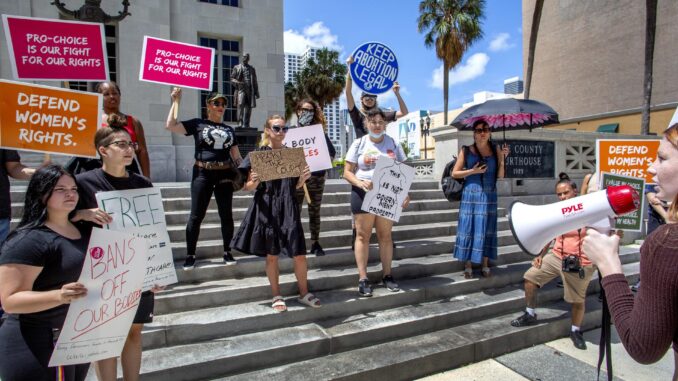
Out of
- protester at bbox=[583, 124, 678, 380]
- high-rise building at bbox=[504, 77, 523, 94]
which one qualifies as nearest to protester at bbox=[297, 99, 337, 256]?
protester at bbox=[583, 124, 678, 380]

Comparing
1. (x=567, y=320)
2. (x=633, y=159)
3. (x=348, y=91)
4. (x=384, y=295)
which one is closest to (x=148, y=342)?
(x=384, y=295)

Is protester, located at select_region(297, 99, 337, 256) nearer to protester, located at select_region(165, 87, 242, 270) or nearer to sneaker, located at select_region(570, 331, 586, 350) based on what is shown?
protester, located at select_region(165, 87, 242, 270)

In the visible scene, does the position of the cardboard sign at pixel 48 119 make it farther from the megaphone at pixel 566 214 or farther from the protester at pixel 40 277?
the megaphone at pixel 566 214

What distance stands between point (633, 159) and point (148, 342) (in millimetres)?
6382

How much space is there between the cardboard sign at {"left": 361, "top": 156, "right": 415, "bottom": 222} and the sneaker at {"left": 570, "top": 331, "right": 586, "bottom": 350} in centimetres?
221

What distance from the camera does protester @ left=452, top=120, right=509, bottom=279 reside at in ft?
15.6

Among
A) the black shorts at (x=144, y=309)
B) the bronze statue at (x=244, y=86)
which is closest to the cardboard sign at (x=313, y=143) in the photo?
the black shorts at (x=144, y=309)

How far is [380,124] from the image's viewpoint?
4.42 m

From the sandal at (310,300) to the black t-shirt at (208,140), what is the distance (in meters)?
1.79

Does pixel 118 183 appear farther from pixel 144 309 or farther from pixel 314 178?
pixel 314 178

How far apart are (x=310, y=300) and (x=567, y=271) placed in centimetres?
260

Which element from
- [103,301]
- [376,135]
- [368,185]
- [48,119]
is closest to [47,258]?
[103,301]

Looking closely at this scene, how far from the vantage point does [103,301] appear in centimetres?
205

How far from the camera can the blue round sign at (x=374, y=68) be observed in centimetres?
527
